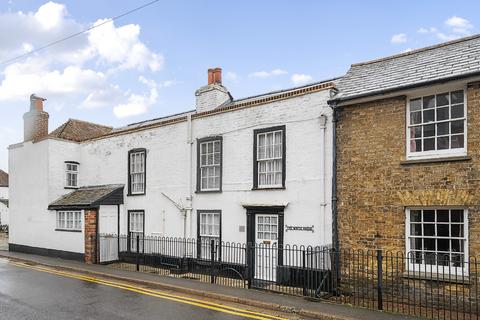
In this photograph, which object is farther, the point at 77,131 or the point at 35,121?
the point at 77,131

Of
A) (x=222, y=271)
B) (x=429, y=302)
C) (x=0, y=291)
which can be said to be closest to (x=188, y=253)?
(x=222, y=271)

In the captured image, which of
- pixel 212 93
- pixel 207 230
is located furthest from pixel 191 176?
pixel 212 93

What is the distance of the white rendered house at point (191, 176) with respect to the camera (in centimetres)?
1301

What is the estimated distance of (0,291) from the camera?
456 inches

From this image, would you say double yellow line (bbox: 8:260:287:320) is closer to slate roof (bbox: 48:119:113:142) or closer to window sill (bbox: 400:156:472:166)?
window sill (bbox: 400:156:472:166)

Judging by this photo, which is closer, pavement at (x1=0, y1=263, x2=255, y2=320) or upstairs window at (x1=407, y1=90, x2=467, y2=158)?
pavement at (x1=0, y1=263, x2=255, y2=320)

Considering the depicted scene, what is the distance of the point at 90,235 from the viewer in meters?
18.0

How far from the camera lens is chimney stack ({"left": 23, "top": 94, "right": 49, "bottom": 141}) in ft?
73.3

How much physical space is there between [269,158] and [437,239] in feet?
18.8

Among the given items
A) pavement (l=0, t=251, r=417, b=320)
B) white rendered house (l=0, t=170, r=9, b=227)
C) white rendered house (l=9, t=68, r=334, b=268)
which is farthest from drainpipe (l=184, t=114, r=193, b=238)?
white rendered house (l=0, t=170, r=9, b=227)

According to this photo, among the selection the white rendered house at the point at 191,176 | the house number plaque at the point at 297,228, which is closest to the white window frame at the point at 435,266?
the white rendered house at the point at 191,176

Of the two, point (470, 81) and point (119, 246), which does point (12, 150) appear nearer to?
point (119, 246)

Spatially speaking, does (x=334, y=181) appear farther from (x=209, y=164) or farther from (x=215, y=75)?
(x=215, y=75)

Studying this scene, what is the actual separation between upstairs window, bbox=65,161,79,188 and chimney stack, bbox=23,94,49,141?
8.64ft
